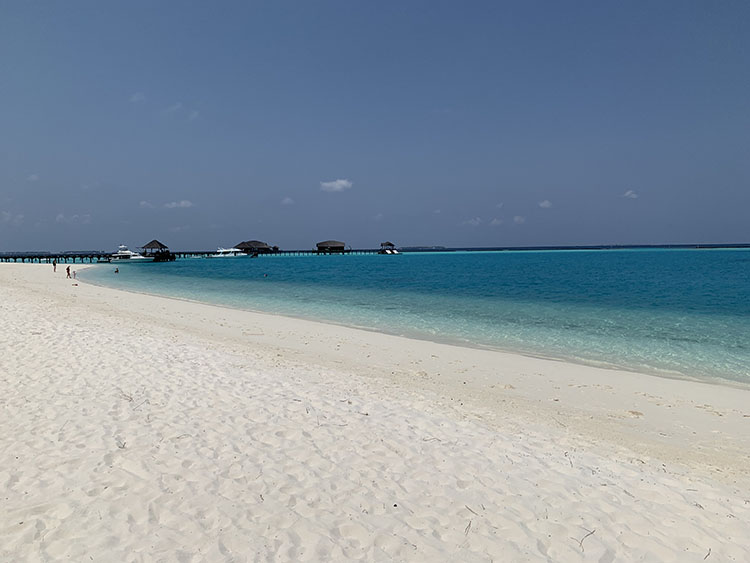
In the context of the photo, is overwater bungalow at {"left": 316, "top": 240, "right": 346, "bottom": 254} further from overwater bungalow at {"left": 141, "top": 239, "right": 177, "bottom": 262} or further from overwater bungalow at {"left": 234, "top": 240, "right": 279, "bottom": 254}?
overwater bungalow at {"left": 141, "top": 239, "right": 177, "bottom": 262}

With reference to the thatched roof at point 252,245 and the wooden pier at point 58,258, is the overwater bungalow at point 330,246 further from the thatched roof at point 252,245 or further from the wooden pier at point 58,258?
the wooden pier at point 58,258

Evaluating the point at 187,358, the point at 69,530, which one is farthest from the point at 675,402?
the point at 187,358

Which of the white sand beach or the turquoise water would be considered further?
the turquoise water

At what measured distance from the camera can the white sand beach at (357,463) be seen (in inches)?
129

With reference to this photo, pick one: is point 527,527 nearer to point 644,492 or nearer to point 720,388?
point 644,492

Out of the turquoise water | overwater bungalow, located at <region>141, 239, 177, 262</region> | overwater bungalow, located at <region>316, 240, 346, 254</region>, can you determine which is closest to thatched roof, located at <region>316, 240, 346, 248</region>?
overwater bungalow, located at <region>316, 240, 346, 254</region>

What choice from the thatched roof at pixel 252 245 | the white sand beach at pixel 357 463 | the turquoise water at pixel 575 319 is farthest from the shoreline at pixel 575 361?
the thatched roof at pixel 252 245

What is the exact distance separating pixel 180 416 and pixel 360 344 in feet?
21.2

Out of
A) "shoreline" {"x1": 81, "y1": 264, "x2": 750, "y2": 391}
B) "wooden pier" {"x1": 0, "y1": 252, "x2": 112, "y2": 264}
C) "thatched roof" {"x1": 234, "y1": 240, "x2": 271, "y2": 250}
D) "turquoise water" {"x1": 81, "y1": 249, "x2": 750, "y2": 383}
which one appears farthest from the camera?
"thatched roof" {"x1": 234, "y1": 240, "x2": 271, "y2": 250}

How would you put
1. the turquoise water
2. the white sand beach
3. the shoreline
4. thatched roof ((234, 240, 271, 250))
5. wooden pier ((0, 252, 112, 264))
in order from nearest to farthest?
the white sand beach
the shoreline
the turquoise water
wooden pier ((0, 252, 112, 264))
thatched roof ((234, 240, 271, 250))

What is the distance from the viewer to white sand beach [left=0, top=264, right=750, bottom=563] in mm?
3277

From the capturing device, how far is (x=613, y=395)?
7.62 meters

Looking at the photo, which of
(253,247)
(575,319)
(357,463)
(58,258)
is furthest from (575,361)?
(253,247)

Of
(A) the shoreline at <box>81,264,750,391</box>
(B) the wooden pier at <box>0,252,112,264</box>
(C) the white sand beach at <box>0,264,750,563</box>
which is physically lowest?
(A) the shoreline at <box>81,264,750,391</box>
